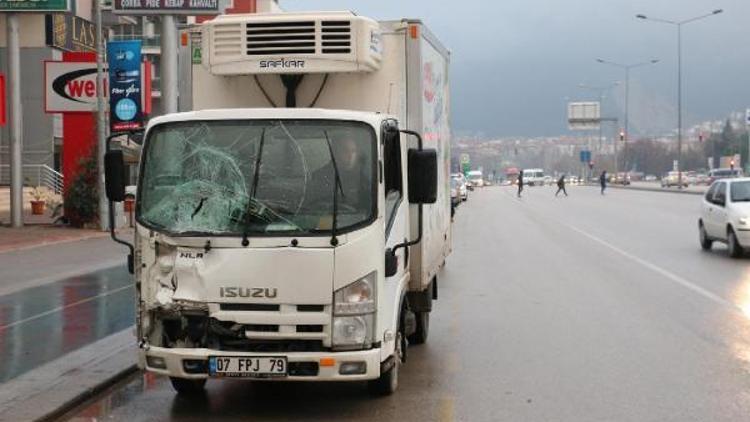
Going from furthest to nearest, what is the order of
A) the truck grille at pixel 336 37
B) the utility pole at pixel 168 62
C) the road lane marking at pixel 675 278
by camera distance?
the utility pole at pixel 168 62
the road lane marking at pixel 675 278
the truck grille at pixel 336 37

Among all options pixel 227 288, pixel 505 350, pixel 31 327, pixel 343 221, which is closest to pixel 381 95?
pixel 343 221

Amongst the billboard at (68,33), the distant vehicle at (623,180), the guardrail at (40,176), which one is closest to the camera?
the billboard at (68,33)

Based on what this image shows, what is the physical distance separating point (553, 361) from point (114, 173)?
14.4 ft

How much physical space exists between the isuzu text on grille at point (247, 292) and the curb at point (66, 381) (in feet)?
5.42

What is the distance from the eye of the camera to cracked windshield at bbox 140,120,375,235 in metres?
6.81

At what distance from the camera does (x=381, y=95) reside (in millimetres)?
8172

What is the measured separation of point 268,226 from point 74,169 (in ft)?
79.4

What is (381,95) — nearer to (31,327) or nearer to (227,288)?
(227,288)

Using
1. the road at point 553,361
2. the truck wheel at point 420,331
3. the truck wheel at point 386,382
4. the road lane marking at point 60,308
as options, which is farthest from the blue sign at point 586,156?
the truck wheel at point 386,382

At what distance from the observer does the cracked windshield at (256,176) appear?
268 inches

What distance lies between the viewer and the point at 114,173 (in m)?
7.24

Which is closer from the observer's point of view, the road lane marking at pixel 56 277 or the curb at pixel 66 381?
the curb at pixel 66 381

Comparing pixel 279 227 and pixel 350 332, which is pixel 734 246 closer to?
pixel 350 332

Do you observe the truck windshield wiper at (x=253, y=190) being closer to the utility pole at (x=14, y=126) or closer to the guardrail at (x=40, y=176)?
the utility pole at (x=14, y=126)
